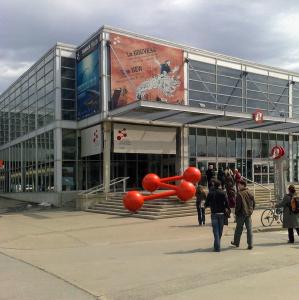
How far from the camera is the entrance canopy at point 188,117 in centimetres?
2586

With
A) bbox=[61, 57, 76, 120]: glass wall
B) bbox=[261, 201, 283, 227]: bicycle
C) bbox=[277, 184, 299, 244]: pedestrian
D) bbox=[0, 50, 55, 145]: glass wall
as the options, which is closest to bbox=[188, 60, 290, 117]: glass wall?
bbox=[61, 57, 76, 120]: glass wall

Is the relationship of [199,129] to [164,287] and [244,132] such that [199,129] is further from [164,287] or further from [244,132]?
[164,287]

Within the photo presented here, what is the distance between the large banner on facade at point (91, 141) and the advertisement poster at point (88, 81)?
38.4 inches

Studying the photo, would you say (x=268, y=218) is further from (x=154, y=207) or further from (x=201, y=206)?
(x=154, y=207)

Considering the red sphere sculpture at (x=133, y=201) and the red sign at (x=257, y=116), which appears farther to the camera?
the red sign at (x=257, y=116)

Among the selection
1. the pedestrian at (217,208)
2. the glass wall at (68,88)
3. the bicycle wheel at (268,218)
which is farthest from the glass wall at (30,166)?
the pedestrian at (217,208)

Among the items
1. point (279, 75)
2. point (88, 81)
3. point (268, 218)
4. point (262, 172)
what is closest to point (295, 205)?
point (268, 218)

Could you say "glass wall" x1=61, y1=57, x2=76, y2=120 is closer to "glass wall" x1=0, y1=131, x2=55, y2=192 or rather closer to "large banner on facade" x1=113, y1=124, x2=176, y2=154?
"glass wall" x1=0, y1=131, x2=55, y2=192

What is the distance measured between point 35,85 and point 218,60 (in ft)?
45.0

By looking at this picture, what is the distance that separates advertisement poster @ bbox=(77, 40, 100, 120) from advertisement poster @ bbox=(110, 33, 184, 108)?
43.8 inches

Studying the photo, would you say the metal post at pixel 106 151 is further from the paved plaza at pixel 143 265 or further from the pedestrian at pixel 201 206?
the paved plaza at pixel 143 265

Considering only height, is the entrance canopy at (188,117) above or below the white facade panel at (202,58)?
below

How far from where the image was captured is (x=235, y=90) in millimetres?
35844

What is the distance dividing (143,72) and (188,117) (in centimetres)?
408
